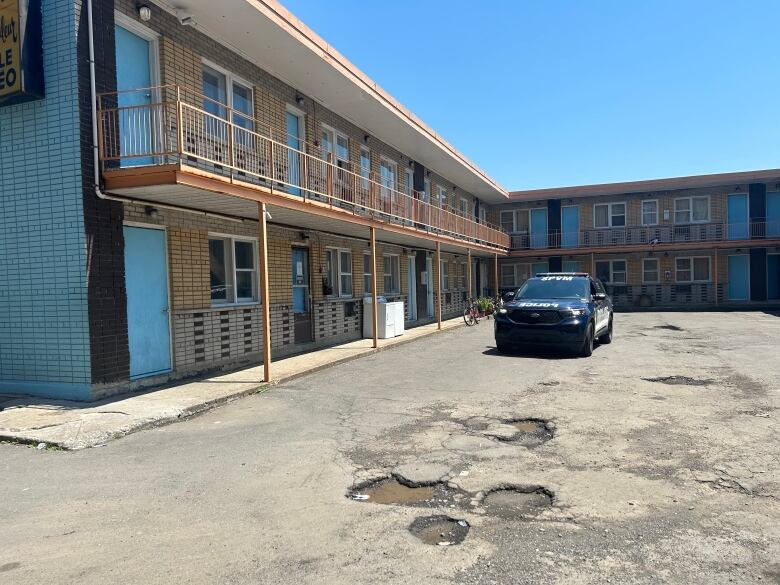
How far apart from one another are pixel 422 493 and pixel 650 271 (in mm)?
29246

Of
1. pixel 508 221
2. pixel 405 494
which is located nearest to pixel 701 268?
pixel 508 221

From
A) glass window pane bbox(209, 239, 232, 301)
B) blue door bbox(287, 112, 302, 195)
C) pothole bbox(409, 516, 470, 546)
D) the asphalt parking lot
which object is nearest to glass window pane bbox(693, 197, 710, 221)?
the asphalt parking lot

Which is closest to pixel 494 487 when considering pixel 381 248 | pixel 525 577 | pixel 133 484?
pixel 525 577

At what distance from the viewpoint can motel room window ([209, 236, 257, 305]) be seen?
11.0 m

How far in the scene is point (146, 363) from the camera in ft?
30.2

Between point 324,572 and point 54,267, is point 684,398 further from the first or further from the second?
point 54,267

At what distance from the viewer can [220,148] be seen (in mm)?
9898

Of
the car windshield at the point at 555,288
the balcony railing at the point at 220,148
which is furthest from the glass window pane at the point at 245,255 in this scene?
the car windshield at the point at 555,288

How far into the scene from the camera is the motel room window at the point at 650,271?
30.0m

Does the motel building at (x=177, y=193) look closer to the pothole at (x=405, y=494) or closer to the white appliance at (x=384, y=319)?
the white appliance at (x=384, y=319)

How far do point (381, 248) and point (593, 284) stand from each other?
729 centimetres

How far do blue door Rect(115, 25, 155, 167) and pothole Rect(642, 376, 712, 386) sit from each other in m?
8.87

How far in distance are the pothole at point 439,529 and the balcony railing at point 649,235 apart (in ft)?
91.1

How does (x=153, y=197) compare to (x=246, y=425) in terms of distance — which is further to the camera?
(x=153, y=197)
